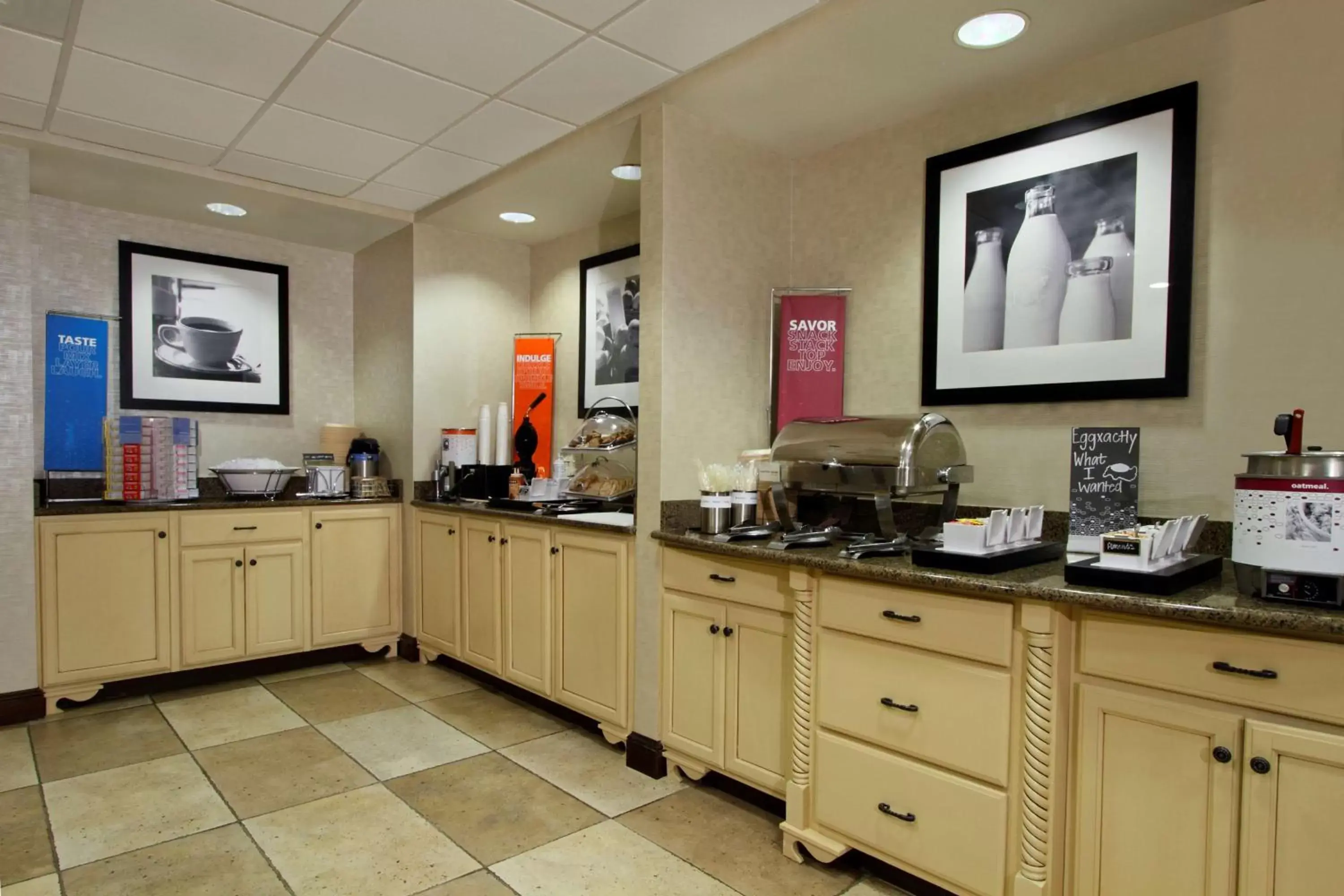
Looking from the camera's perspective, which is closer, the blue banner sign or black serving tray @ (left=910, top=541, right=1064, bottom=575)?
black serving tray @ (left=910, top=541, right=1064, bottom=575)

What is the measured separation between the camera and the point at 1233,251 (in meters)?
2.16

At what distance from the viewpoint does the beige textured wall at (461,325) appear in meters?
4.39

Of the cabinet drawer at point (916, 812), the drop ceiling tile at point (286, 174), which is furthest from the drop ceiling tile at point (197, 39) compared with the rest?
the cabinet drawer at point (916, 812)

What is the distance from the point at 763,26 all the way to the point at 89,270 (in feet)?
12.4

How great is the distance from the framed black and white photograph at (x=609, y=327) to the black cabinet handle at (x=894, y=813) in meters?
2.35

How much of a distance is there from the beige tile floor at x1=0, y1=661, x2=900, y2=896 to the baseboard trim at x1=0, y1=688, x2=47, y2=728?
7cm

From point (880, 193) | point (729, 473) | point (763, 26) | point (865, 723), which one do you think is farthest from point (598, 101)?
point (865, 723)

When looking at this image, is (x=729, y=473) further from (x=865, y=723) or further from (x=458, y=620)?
(x=458, y=620)

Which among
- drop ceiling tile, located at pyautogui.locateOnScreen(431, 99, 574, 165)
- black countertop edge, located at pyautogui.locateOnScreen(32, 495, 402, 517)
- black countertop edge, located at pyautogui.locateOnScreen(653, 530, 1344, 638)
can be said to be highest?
drop ceiling tile, located at pyautogui.locateOnScreen(431, 99, 574, 165)

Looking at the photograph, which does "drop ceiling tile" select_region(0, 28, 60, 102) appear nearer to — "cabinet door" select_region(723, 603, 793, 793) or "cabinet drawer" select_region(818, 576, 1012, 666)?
"cabinet door" select_region(723, 603, 793, 793)

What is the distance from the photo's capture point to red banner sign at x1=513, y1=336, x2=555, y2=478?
4.53 meters

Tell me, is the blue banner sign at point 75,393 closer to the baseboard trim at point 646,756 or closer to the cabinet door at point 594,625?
the cabinet door at point 594,625

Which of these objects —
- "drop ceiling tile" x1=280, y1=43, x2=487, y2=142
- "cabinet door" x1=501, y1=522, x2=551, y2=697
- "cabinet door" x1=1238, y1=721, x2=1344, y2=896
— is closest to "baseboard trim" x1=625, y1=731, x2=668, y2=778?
"cabinet door" x1=501, y1=522, x2=551, y2=697

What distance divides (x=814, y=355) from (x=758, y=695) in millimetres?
1354
